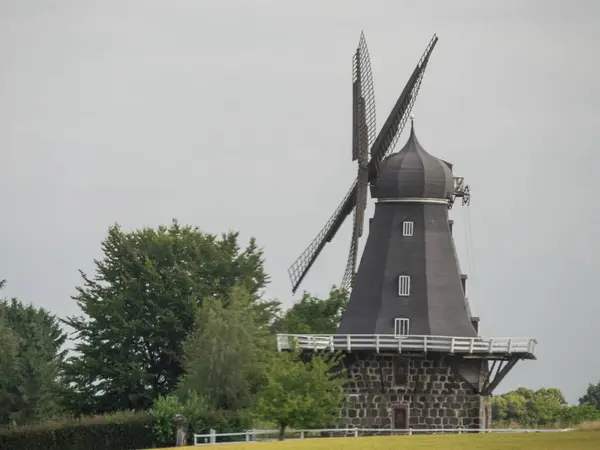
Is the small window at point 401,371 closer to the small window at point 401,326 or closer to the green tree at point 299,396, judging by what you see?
the small window at point 401,326

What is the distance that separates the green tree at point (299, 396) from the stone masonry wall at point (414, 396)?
8.34 feet

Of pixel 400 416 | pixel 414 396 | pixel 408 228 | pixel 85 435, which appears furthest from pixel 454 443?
pixel 85 435

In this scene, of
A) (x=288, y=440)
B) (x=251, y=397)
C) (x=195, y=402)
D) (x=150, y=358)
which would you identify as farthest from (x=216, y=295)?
(x=288, y=440)

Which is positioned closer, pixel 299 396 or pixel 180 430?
pixel 299 396

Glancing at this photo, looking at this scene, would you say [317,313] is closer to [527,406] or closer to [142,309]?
[142,309]

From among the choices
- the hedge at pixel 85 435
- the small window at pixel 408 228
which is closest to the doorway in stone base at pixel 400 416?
the small window at pixel 408 228

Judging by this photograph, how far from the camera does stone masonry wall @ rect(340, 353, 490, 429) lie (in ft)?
265

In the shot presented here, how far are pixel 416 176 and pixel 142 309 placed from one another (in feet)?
65.4

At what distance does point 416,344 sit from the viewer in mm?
79812

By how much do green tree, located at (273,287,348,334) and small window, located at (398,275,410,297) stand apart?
761 inches

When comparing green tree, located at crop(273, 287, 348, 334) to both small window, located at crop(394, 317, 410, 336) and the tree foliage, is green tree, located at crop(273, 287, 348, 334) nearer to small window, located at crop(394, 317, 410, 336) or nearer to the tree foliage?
small window, located at crop(394, 317, 410, 336)

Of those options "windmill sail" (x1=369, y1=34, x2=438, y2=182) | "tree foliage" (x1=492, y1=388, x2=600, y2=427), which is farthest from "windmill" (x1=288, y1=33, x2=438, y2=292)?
"tree foliage" (x1=492, y1=388, x2=600, y2=427)

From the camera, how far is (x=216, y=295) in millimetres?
98188

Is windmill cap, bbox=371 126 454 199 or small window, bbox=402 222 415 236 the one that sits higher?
windmill cap, bbox=371 126 454 199
